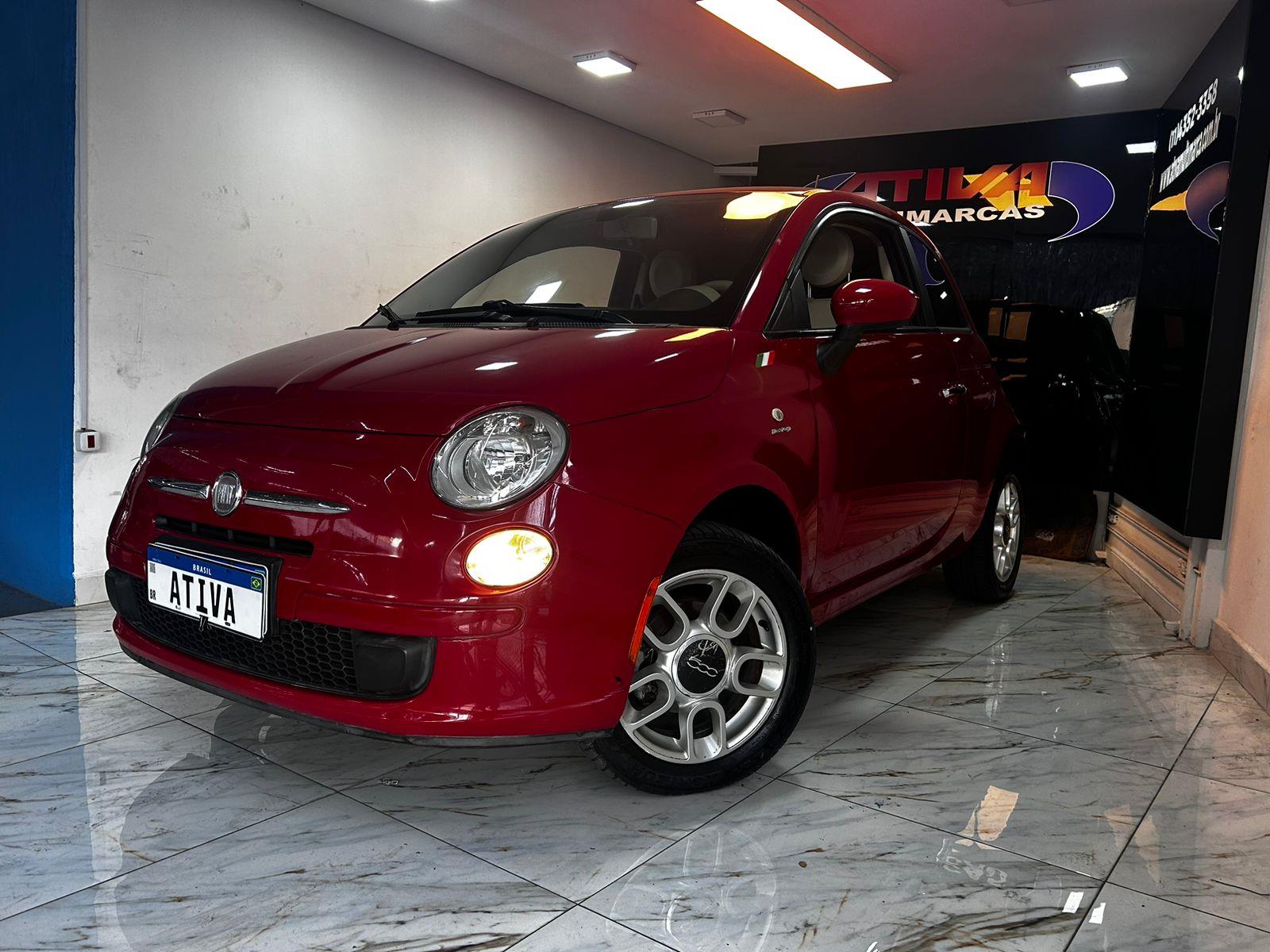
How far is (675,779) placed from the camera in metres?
1.99

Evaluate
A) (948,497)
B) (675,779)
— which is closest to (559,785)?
(675,779)

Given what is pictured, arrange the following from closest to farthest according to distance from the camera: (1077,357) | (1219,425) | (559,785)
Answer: (559,785), (1219,425), (1077,357)

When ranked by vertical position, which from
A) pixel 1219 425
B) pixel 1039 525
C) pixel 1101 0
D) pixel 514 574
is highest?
pixel 1101 0

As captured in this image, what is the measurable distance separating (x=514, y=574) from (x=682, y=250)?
114 cm

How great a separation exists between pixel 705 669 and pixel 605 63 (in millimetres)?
4392

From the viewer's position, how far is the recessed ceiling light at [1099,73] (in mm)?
4879

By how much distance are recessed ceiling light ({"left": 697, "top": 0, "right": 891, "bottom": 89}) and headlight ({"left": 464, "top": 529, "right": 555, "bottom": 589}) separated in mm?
3537

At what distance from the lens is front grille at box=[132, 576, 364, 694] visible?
1.69m

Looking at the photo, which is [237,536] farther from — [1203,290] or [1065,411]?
[1065,411]

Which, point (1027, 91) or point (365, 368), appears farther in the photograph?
point (1027, 91)

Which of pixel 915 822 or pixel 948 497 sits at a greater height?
pixel 948 497

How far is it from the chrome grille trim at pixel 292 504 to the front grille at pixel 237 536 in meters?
0.05

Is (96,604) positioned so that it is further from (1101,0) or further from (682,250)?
(1101,0)

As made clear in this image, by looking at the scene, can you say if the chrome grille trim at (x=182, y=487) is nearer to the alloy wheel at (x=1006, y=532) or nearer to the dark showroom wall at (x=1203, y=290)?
the alloy wheel at (x=1006, y=532)
